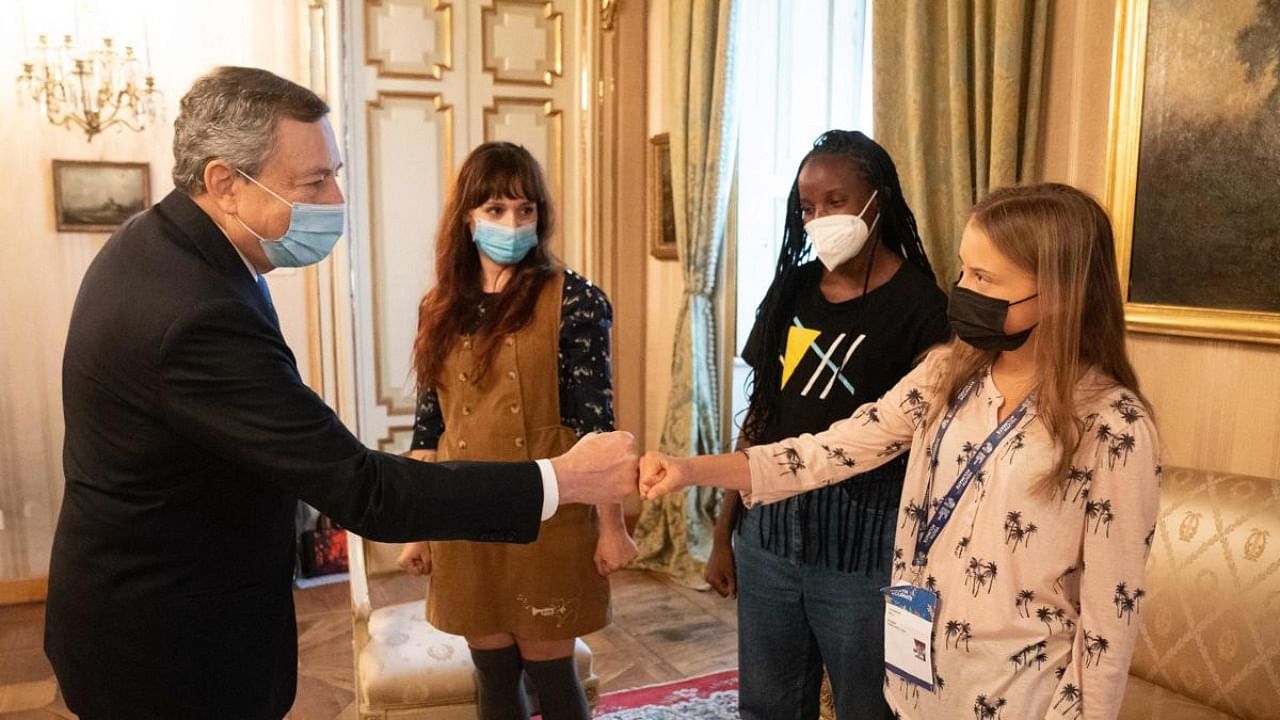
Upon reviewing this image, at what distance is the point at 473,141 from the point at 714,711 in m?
2.85

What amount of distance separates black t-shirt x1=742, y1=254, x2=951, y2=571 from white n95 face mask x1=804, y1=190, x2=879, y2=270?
87mm

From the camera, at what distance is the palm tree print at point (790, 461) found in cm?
156

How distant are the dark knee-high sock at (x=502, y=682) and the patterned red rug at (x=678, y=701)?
962 millimetres

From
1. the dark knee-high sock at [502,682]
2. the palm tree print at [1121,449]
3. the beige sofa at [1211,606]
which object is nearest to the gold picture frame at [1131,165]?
the beige sofa at [1211,606]

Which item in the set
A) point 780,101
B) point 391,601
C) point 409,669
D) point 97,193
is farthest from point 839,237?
point 97,193

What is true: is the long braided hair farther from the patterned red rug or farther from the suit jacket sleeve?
the patterned red rug

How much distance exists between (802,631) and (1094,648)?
654 millimetres

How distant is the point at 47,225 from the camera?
12.7 ft

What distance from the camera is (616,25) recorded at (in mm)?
4473

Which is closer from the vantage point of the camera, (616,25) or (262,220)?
(262,220)

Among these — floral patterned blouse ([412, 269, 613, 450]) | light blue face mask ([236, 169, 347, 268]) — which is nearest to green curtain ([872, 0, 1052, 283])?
floral patterned blouse ([412, 269, 613, 450])

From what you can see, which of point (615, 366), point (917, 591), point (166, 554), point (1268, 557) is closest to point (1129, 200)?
point (1268, 557)

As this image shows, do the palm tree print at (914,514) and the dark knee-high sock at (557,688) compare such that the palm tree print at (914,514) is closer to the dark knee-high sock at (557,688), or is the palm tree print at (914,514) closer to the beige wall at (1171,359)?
the dark knee-high sock at (557,688)

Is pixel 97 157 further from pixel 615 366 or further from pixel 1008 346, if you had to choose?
pixel 1008 346
